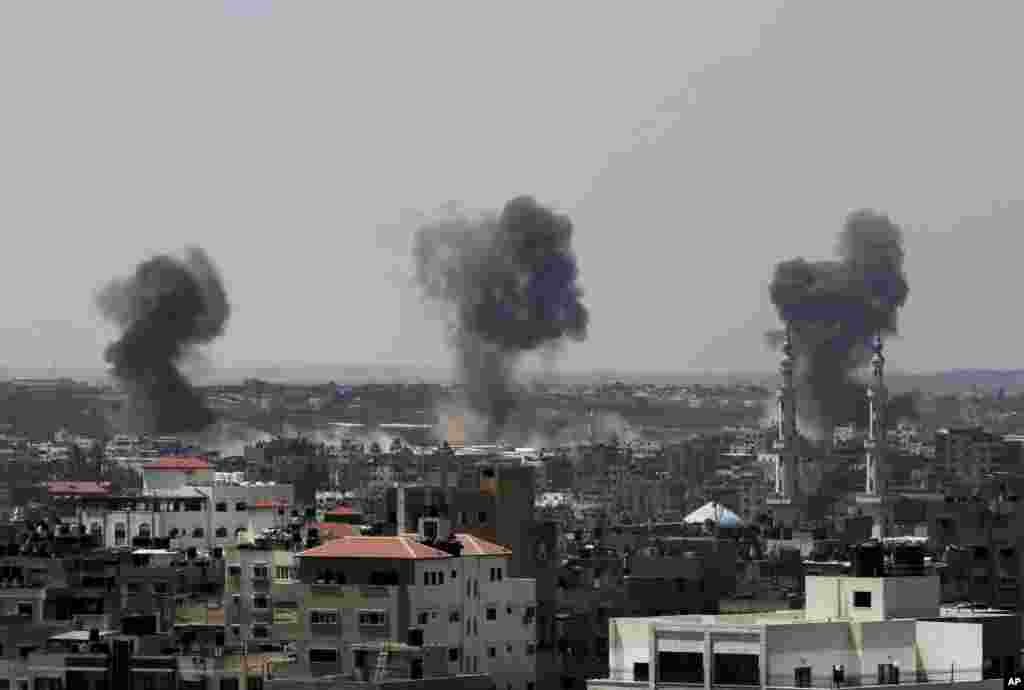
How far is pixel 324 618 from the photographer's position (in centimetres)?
6712

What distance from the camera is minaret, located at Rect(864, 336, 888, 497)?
178 meters

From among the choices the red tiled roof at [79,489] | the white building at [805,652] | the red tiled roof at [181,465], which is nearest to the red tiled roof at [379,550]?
the white building at [805,652]

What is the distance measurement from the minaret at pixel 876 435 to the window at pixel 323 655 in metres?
108

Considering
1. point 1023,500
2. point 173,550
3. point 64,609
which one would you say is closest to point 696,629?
point 64,609

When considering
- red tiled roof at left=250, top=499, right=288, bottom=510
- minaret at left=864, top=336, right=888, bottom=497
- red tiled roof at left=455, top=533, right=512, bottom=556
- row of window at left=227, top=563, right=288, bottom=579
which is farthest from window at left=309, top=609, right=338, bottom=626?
minaret at left=864, top=336, right=888, bottom=497

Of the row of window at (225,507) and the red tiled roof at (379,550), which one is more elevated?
the red tiled roof at (379,550)

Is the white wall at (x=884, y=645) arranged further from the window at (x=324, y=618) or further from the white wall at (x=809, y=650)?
the window at (x=324, y=618)

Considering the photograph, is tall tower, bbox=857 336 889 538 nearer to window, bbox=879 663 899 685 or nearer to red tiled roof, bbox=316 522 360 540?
red tiled roof, bbox=316 522 360 540

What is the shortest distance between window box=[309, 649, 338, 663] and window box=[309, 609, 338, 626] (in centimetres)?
178

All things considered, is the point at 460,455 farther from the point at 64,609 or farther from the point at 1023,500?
the point at 64,609

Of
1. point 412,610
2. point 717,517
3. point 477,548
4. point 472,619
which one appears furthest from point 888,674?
point 717,517

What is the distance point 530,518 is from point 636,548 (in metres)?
35.5

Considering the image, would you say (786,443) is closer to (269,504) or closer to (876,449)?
(876,449)

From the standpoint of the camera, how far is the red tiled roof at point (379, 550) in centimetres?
6912
